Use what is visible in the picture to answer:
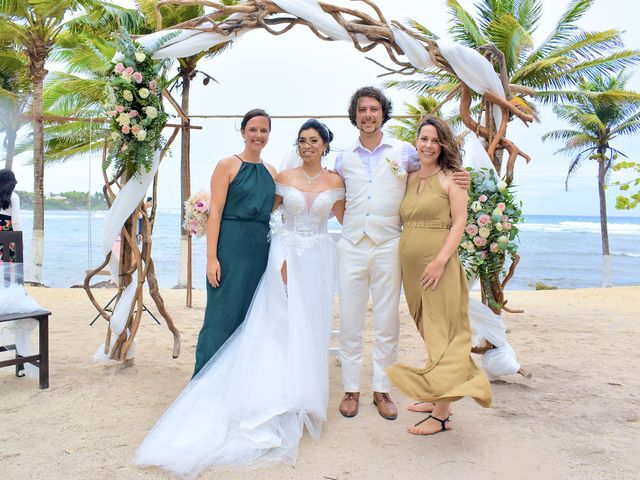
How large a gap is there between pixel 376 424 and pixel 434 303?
0.94 metres

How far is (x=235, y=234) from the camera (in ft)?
12.4

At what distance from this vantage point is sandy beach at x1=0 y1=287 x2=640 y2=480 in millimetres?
3053

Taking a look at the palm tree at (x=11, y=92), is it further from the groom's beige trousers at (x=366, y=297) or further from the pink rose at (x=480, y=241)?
A: the pink rose at (x=480, y=241)

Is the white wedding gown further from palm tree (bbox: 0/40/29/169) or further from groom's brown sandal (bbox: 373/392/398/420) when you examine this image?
palm tree (bbox: 0/40/29/169)

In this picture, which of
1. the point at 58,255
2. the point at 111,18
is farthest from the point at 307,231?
the point at 58,255

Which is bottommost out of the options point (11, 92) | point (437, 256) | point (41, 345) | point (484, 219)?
point (41, 345)

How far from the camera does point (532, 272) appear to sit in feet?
90.8

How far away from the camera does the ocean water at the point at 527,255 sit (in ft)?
75.9

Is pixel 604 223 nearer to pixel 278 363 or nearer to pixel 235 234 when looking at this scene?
pixel 235 234

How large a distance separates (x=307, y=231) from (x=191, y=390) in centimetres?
129

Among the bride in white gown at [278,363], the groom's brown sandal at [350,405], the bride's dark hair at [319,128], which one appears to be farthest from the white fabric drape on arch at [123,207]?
the groom's brown sandal at [350,405]

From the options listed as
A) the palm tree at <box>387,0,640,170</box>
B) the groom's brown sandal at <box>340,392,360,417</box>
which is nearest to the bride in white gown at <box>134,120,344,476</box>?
the groom's brown sandal at <box>340,392,360,417</box>

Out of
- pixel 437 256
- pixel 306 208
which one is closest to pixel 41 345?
pixel 306 208

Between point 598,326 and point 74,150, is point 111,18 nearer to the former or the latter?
point 74,150
